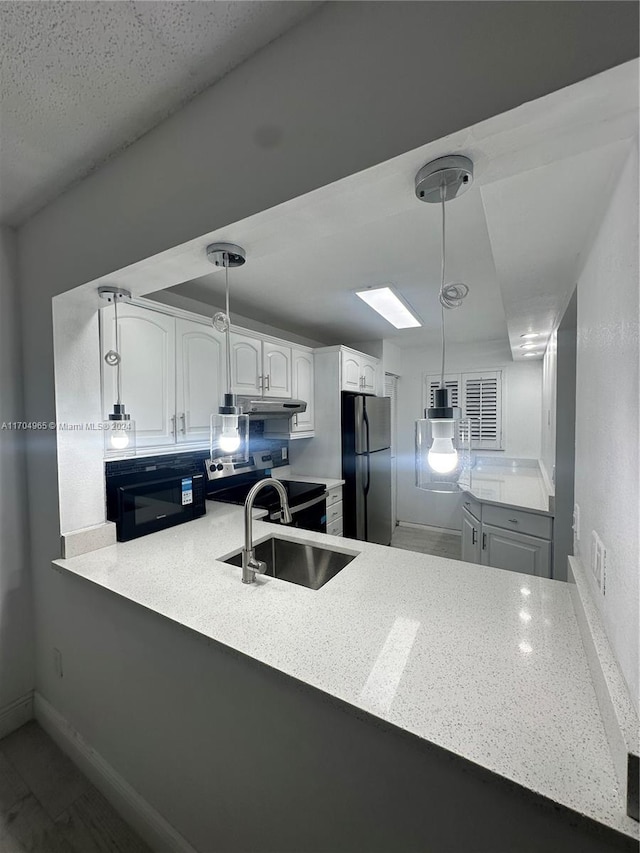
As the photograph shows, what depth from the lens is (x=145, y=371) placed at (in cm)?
189

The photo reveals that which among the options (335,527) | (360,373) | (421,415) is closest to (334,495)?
(335,527)

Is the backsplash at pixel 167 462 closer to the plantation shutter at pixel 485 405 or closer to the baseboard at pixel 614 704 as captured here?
the baseboard at pixel 614 704

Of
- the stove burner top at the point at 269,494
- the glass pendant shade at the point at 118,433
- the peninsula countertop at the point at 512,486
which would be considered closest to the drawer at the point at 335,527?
the stove burner top at the point at 269,494

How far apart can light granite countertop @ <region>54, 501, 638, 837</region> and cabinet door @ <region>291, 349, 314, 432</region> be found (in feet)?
5.83

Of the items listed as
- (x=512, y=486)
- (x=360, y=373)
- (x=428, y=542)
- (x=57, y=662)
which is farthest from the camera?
(x=428, y=542)

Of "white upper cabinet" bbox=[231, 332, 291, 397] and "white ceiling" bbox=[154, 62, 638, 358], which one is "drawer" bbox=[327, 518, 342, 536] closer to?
"white upper cabinet" bbox=[231, 332, 291, 397]

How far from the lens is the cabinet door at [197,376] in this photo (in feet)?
6.88

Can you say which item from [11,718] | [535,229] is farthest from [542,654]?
[11,718]

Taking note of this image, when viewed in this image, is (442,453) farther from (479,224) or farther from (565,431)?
(565,431)

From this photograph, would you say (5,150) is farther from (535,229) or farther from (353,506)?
(353,506)

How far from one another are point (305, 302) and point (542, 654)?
8.14 feet

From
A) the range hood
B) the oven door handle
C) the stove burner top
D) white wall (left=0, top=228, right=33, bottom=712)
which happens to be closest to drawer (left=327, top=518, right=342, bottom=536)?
the oven door handle

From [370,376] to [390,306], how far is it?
115 cm

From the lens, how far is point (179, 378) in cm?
209
